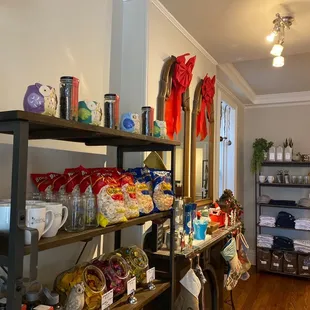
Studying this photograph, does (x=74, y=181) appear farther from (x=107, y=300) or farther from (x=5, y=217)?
Answer: (x=107, y=300)

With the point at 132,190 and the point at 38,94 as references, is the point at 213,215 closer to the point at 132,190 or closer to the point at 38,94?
the point at 132,190

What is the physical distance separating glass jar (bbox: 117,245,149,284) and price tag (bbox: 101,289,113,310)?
0.72ft

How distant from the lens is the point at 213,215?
2695 mm

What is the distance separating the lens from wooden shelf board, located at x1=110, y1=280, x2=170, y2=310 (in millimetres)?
1333

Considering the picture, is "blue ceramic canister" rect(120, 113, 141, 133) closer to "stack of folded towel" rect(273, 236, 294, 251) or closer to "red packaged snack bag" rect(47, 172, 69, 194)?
"red packaged snack bag" rect(47, 172, 69, 194)

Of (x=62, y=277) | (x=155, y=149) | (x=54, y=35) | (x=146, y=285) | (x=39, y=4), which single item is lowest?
(x=146, y=285)

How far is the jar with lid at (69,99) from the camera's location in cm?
107

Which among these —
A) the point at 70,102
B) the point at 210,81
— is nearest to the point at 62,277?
the point at 70,102

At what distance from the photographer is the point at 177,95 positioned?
239 centimetres

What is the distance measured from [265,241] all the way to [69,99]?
4362 mm

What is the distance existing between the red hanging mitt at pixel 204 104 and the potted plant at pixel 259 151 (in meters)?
2.19

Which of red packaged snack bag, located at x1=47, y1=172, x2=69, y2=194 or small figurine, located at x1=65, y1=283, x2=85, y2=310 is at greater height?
red packaged snack bag, located at x1=47, y1=172, x2=69, y2=194

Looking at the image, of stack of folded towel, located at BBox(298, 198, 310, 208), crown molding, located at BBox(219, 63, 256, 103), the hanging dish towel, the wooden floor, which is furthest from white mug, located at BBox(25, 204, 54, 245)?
stack of folded towel, located at BBox(298, 198, 310, 208)

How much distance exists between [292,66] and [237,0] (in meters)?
1.95
